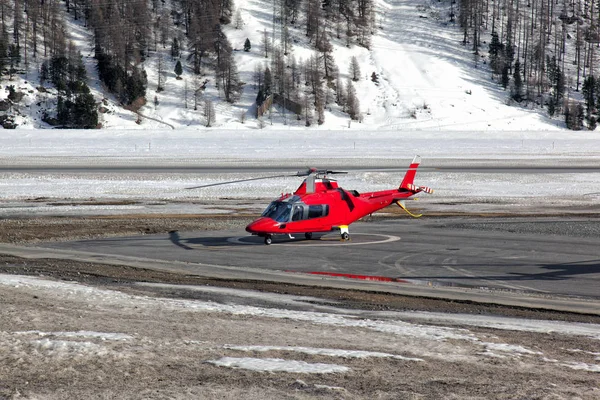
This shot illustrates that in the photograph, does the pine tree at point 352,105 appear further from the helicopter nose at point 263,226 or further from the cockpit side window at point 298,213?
the helicopter nose at point 263,226

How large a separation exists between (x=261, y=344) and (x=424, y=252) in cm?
1358

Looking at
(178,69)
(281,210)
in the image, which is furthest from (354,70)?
(281,210)

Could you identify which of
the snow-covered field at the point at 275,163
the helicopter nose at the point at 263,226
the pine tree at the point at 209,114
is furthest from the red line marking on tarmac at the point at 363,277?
the pine tree at the point at 209,114

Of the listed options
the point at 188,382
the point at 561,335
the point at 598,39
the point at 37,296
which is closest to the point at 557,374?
the point at 561,335

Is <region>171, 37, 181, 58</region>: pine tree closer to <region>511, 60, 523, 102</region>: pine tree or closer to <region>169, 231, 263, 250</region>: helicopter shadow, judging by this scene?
<region>511, 60, 523, 102</region>: pine tree

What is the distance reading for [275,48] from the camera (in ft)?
371

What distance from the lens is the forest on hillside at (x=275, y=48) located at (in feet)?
319

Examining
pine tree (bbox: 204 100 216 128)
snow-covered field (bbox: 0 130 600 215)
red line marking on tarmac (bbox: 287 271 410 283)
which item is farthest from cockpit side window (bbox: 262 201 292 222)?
pine tree (bbox: 204 100 216 128)

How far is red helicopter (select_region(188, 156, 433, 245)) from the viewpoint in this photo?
25469mm

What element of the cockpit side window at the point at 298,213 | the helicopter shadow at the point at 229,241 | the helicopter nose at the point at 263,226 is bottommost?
the helicopter shadow at the point at 229,241

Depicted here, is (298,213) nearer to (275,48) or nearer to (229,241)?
(229,241)

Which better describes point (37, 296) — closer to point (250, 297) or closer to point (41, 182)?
point (250, 297)

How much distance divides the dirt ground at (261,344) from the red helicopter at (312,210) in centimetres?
739

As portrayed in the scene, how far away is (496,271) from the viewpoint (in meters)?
21.2
